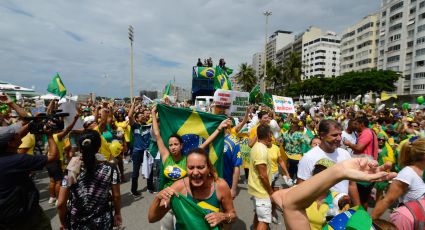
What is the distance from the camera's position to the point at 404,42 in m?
55.6

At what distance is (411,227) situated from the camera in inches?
78.8

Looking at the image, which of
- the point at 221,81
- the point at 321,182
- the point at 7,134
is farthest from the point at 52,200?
the point at 321,182

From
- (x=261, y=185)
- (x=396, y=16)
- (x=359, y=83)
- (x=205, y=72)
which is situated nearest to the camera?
(x=261, y=185)

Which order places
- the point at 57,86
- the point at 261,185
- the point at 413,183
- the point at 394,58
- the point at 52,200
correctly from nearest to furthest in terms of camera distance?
the point at 413,183
the point at 261,185
the point at 52,200
the point at 57,86
the point at 394,58

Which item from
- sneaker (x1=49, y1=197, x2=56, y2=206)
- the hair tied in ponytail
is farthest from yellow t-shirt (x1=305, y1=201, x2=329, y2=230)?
sneaker (x1=49, y1=197, x2=56, y2=206)

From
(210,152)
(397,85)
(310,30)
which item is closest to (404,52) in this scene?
(397,85)

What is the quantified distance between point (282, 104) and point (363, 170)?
840cm

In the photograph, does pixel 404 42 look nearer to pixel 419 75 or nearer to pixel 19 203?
pixel 419 75

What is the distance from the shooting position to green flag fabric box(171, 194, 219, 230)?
2037 millimetres

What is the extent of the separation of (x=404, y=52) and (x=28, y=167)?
231 feet

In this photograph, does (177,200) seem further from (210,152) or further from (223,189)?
(210,152)

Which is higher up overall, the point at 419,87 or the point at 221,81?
the point at 419,87

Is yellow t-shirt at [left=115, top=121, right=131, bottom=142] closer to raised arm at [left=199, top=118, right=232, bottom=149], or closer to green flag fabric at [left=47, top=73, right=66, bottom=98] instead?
green flag fabric at [left=47, top=73, right=66, bottom=98]

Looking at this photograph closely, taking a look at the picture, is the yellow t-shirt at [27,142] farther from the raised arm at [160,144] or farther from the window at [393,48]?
the window at [393,48]
